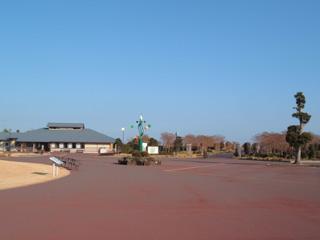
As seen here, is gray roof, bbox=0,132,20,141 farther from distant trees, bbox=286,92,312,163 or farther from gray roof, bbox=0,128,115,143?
distant trees, bbox=286,92,312,163

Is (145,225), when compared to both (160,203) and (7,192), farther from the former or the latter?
(7,192)

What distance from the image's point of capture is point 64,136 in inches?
3713

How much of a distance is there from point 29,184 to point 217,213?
11.3 meters

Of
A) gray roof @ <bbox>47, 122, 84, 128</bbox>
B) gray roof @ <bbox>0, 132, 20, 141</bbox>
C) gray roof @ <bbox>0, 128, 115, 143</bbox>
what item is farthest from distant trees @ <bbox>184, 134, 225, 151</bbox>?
gray roof @ <bbox>0, 132, 20, 141</bbox>

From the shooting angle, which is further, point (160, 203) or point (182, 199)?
point (182, 199)

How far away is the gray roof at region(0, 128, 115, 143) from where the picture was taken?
92938 mm

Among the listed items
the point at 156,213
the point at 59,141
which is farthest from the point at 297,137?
the point at 59,141

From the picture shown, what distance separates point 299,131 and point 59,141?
2019 inches

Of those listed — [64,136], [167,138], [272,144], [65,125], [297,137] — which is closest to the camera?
[297,137]

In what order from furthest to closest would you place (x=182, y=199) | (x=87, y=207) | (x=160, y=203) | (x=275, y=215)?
(x=182, y=199), (x=160, y=203), (x=87, y=207), (x=275, y=215)

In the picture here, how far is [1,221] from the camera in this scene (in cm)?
1157

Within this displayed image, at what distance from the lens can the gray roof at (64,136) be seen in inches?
3659

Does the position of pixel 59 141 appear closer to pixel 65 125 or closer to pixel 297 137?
pixel 65 125

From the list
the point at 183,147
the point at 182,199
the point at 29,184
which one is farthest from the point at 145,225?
the point at 183,147
